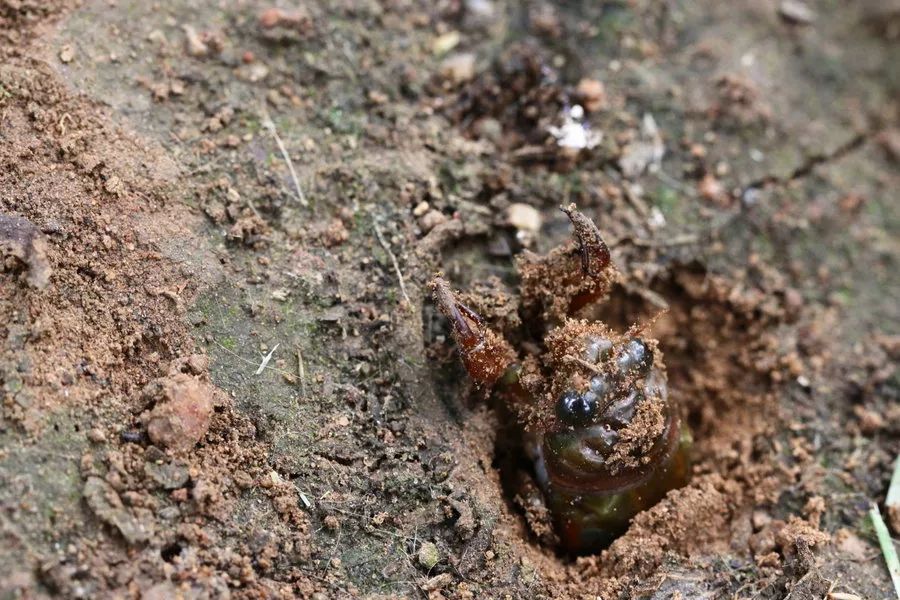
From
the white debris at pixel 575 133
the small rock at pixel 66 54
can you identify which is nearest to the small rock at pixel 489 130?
the white debris at pixel 575 133

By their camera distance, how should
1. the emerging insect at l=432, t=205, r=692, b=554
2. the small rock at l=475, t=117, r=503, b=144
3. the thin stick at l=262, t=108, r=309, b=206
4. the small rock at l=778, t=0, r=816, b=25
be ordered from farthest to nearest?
1. the small rock at l=778, t=0, r=816, b=25
2. the small rock at l=475, t=117, r=503, b=144
3. the thin stick at l=262, t=108, r=309, b=206
4. the emerging insect at l=432, t=205, r=692, b=554

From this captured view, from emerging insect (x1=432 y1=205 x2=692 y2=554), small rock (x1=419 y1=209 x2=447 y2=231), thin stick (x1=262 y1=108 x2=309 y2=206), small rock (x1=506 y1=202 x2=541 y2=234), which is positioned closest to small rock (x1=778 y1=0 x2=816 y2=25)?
small rock (x1=506 y1=202 x2=541 y2=234)

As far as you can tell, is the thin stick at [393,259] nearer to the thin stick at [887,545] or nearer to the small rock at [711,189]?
the small rock at [711,189]

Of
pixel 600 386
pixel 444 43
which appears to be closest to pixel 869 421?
pixel 600 386

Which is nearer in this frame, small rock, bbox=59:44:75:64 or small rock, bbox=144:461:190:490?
small rock, bbox=144:461:190:490

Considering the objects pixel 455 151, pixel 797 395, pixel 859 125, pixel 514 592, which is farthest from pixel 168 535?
pixel 859 125

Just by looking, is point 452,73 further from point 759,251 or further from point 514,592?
point 514,592

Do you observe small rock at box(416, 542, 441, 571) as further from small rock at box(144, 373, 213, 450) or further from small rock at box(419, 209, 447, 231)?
small rock at box(419, 209, 447, 231)
